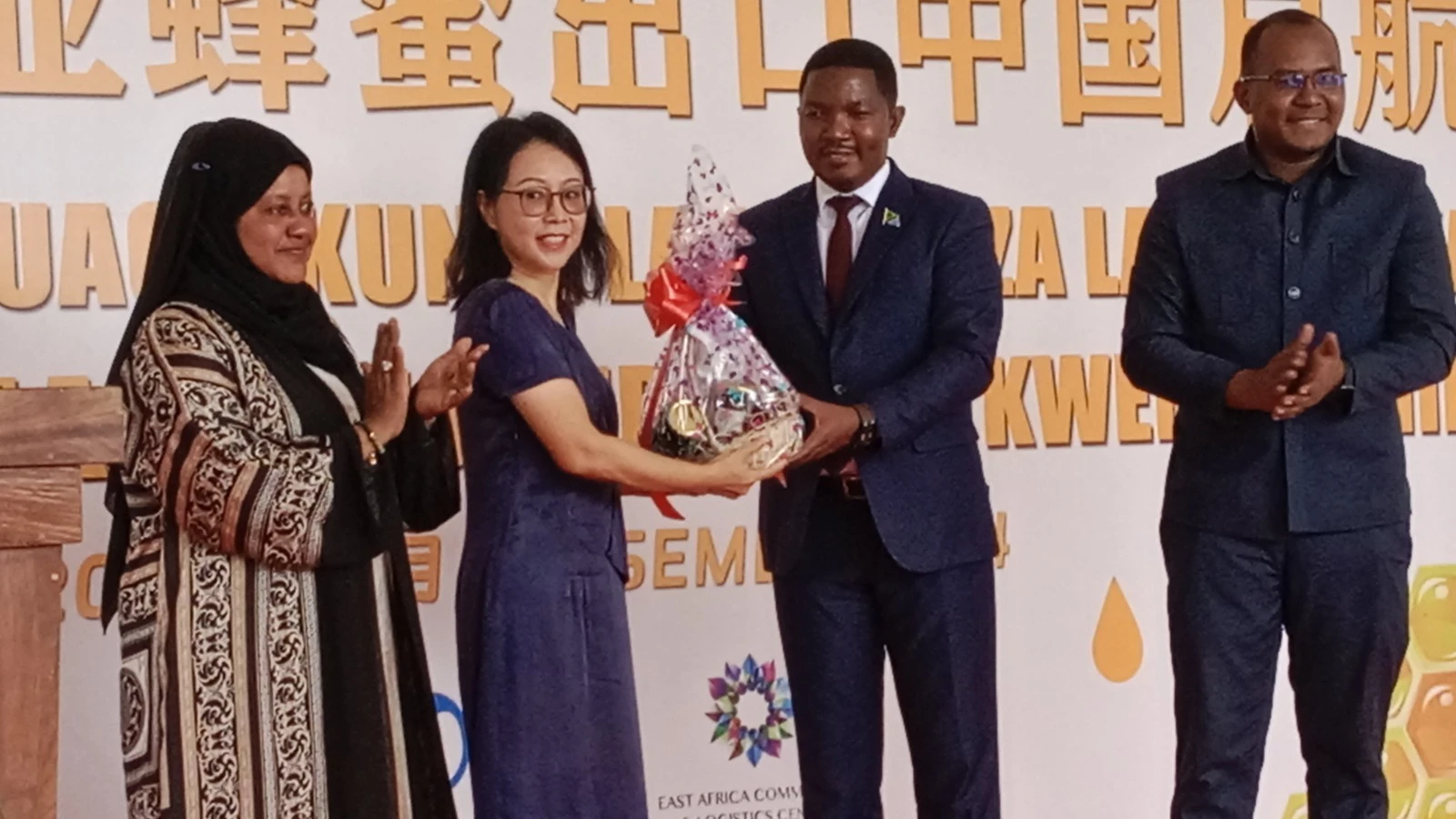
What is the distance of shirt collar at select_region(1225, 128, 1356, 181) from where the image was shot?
272 centimetres

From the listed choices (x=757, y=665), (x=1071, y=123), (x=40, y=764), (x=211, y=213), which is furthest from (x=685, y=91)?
(x=40, y=764)

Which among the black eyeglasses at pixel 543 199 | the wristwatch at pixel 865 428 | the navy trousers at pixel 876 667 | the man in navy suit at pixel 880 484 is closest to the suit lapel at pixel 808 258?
the man in navy suit at pixel 880 484

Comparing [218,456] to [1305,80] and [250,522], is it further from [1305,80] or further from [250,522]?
[1305,80]

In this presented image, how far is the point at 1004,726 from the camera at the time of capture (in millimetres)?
3930

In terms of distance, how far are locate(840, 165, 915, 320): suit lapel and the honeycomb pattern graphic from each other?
2.22 meters

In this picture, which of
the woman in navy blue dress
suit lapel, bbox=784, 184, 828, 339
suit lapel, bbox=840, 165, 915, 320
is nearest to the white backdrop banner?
suit lapel, bbox=784, 184, 828, 339

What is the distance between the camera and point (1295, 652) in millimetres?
2734

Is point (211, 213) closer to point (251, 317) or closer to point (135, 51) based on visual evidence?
point (251, 317)

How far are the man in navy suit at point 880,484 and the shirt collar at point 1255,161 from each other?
44 cm

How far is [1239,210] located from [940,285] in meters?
0.53

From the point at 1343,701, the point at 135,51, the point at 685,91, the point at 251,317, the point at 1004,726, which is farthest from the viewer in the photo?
the point at 1004,726

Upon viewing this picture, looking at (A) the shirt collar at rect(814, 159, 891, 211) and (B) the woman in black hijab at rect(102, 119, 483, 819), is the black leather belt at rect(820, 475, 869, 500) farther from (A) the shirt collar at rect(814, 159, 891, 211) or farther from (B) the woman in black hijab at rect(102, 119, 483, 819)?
(B) the woman in black hijab at rect(102, 119, 483, 819)

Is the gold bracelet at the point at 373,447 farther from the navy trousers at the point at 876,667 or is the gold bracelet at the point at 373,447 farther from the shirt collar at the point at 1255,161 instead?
the shirt collar at the point at 1255,161

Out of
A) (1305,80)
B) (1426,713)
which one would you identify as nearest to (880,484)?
(1305,80)
